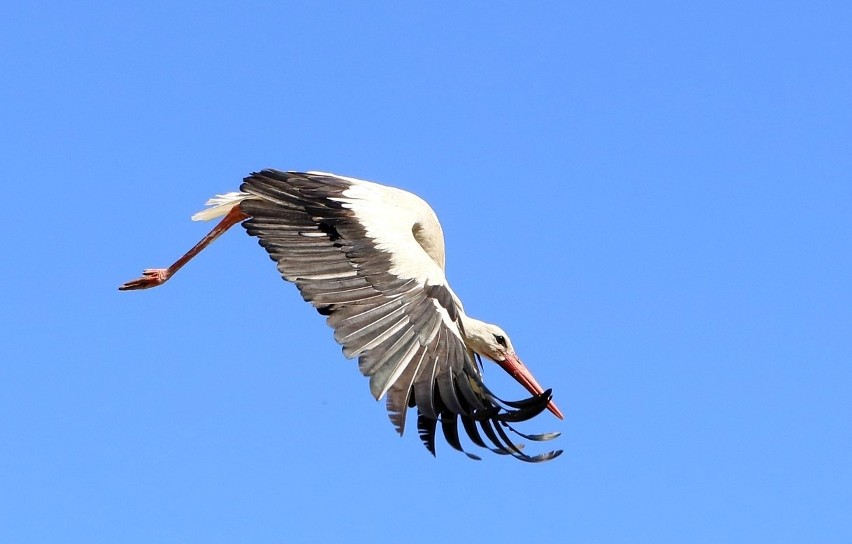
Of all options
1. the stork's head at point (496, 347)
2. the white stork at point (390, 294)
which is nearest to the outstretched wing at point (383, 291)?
the white stork at point (390, 294)

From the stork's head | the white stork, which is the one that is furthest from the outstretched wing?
the stork's head

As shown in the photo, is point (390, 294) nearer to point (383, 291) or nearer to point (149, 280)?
point (383, 291)

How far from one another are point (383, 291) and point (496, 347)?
5.29ft

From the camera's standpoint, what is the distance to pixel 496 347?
10320mm

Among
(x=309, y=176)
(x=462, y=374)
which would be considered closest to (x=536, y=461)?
(x=462, y=374)

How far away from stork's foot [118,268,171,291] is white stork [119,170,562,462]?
2.81 feet

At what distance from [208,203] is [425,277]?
111 inches

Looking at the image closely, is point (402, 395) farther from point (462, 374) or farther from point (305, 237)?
point (305, 237)

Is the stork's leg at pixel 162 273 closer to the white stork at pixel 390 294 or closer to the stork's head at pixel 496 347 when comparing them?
the white stork at pixel 390 294

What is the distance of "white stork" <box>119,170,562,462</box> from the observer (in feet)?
27.1

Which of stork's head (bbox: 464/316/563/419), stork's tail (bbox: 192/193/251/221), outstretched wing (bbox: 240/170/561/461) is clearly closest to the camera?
outstretched wing (bbox: 240/170/561/461)

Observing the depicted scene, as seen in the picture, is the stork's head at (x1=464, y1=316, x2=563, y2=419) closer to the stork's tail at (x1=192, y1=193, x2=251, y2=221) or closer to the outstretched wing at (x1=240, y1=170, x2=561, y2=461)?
the outstretched wing at (x1=240, y1=170, x2=561, y2=461)

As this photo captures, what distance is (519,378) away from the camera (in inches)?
417

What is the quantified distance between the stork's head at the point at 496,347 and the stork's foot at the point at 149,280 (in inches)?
109
